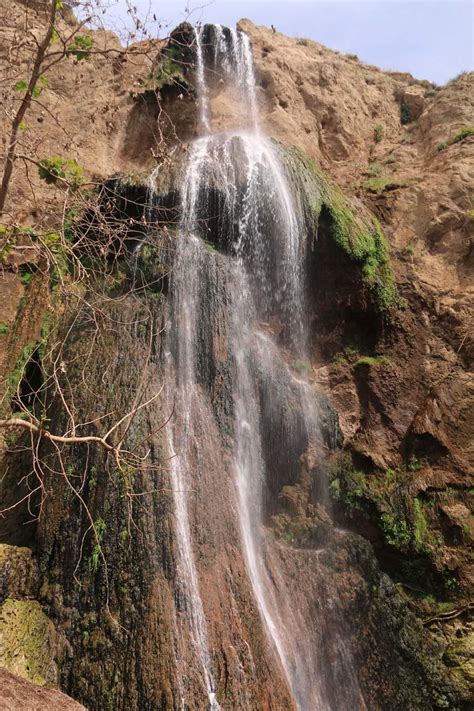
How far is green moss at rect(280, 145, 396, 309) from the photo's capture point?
1177 centimetres

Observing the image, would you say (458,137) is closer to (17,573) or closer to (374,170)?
(374,170)

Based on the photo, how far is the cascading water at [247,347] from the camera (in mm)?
7559

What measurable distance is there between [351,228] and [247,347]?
3.84 m

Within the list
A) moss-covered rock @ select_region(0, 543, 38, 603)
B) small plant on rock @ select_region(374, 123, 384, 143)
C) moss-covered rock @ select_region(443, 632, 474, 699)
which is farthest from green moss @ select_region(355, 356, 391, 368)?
small plant on rock @ select_region(374, 123, 384, 143)

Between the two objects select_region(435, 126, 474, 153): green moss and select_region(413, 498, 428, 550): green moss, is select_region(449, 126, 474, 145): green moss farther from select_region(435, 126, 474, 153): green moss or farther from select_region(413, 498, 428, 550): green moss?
select_region(413, 498, 428, 550): green moss

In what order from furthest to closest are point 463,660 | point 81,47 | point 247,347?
1. point 247,347
2. point 463,660
3. point 81,47

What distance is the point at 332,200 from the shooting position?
1229cm

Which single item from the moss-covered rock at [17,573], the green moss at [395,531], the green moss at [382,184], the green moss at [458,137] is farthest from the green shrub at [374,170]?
the moss-covered rock at [17,573]

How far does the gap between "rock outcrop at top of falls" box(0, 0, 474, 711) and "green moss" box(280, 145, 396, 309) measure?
0.16 feet

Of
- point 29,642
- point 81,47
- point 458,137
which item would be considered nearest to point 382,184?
point 458,137

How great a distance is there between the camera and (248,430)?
945 cm

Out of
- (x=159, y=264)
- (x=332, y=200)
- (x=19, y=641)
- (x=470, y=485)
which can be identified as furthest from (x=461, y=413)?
(x=19, y=641)

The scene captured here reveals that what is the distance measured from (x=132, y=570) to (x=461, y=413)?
6.33m

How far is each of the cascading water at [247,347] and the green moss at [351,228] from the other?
1.42ft
